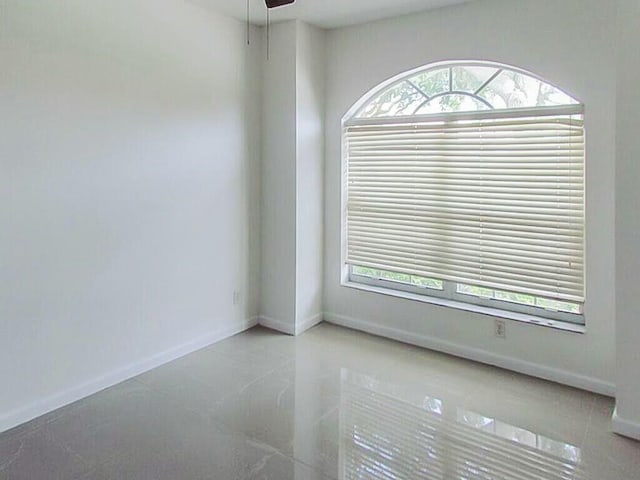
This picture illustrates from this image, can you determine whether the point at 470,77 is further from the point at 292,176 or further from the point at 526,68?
the point at 292,176

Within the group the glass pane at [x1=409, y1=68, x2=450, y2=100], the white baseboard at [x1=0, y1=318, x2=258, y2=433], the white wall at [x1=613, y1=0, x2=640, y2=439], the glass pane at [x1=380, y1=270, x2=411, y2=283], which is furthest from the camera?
the glass pane at [x1=380, y1=270, x2=411, y2=283]

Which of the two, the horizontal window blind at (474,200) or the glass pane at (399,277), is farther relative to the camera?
the glass pane at (399,277)

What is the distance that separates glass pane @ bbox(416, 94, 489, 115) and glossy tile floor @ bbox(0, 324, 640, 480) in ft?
6.10

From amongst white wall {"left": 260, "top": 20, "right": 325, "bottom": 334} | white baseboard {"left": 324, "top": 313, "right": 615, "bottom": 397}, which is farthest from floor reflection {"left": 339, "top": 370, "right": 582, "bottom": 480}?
white wall {"left": 260, "top": 20, "right": 325, "bottom": 334}

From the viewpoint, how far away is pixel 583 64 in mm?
3006

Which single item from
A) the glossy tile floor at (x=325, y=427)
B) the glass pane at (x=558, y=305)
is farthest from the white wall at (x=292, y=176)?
the glass pane at (x=558, y=305)

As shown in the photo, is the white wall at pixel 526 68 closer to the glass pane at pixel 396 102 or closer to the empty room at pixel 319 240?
the empty room at pixel 319 240

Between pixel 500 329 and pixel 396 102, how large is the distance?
1941 mm

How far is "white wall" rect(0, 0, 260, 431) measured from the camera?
105 inches

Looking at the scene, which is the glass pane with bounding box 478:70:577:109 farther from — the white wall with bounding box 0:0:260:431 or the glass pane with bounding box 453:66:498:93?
the white wall with bounding box 0:0:260:431

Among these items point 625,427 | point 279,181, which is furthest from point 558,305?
point 279,181

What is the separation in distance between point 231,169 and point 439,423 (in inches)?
95.9

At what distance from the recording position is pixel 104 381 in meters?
3.15

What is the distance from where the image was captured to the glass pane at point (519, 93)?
126 inches
